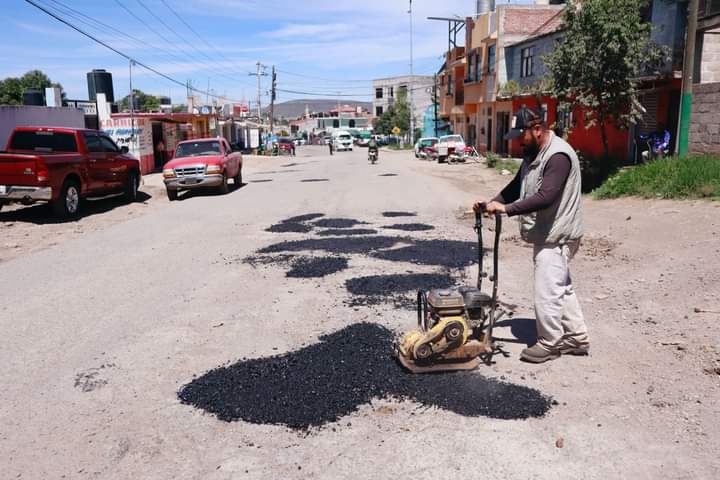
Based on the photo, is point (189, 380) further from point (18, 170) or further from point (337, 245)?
point (18, 170)

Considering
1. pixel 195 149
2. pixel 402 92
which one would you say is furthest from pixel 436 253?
pixel 402 92

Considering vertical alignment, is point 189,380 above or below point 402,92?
below

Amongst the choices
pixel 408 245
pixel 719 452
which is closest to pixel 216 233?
pixel 408 245

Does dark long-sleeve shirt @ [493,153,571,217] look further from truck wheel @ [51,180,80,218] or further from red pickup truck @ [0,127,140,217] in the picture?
truck wheel @ [51,180,80,218]

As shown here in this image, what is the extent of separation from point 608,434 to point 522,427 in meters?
0.50

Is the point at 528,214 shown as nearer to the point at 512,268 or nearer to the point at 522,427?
the point at 522,427

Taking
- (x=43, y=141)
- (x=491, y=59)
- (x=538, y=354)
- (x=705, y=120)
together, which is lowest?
(x=538, y=354)

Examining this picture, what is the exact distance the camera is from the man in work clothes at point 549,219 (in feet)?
15.0

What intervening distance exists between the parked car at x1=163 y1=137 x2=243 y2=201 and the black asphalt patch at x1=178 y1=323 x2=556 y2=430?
1424 centimetres

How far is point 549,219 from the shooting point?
4.75 meters

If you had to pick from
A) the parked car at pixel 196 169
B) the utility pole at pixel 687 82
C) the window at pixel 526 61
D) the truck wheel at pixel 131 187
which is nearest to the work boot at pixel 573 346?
the utility pole at pixel 687 82

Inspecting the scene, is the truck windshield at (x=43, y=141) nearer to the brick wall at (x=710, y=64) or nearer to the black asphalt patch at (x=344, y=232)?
the black asphalt patch at (x=344, y=232)

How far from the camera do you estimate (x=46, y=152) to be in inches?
563

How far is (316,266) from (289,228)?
3.51 m
